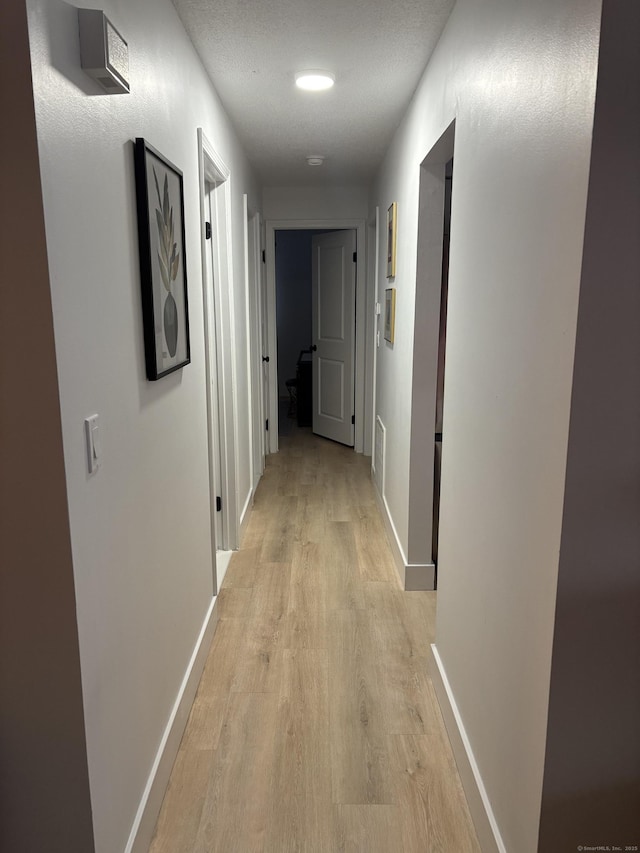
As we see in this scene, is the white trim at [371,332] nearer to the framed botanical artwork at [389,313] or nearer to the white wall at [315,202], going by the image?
the white wall at [315,202]

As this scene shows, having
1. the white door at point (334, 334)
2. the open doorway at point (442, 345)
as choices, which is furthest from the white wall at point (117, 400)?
the white door at point (334, 334)

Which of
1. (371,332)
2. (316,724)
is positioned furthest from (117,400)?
(371,332)

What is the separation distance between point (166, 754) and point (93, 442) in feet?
3.70

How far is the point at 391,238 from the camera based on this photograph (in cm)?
366

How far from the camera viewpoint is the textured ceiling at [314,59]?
207 centimetres

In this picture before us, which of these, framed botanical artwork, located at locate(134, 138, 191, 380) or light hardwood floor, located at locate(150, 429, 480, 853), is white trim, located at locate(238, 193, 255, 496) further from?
framed botanical artwork, located at locate(134, 138, 191, 380)

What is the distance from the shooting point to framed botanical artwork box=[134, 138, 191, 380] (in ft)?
5.31

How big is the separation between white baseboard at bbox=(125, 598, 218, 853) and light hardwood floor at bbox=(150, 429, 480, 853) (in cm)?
4

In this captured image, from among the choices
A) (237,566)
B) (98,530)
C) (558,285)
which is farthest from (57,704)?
(237,566)

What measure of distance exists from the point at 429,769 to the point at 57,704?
4.08 feet

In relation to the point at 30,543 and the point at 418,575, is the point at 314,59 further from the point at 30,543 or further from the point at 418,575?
the point at 418,575

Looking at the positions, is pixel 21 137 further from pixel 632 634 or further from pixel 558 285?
pixel 632 634

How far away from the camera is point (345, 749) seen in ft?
6.70

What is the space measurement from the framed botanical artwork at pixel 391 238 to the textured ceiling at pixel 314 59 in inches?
17.6
